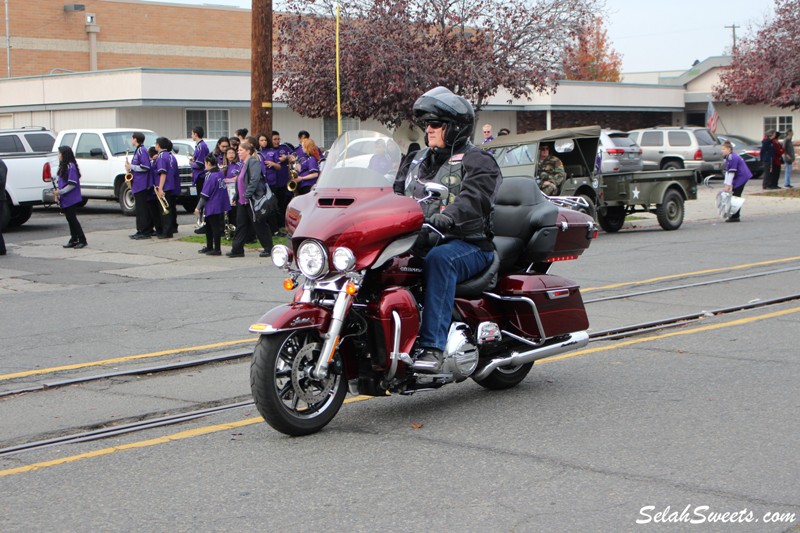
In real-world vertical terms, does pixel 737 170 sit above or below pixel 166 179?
above

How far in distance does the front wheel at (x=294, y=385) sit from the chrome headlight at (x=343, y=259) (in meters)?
0.45

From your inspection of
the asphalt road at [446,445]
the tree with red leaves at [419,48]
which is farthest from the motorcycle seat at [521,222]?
the tree with red leaves at [419,48]

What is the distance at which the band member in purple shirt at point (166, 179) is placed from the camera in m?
18.3

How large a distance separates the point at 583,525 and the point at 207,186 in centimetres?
1245

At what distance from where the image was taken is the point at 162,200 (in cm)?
1861

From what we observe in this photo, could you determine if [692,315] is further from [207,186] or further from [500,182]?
[207,186]

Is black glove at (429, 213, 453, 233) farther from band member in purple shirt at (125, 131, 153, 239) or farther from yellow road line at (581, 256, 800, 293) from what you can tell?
band member in purple shirt at (125, 131, 153, 239)

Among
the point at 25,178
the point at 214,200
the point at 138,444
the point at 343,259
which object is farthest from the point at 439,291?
the point at 25,178

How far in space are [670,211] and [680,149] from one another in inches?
553

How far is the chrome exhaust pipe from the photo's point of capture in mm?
6766

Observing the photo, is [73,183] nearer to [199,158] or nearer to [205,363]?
[199,158]

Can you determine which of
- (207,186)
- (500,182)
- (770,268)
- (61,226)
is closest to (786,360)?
(500,182)

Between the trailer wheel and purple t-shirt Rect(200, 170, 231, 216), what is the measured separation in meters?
8.39

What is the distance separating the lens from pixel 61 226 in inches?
863
